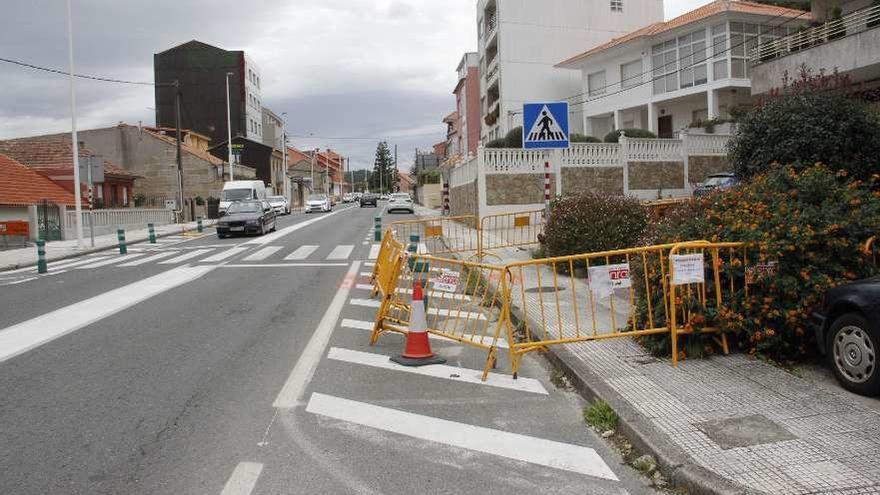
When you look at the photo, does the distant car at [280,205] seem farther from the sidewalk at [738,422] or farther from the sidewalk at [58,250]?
the sidewalk at [738,422]

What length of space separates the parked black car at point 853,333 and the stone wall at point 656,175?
807 inches

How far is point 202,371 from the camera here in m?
6.94

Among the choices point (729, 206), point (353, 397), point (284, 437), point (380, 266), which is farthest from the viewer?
point (380, 266)

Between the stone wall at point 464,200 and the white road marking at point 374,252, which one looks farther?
the stone wall at point 464,200

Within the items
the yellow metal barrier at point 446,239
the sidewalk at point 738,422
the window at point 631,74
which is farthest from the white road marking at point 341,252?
the window at point 631,74

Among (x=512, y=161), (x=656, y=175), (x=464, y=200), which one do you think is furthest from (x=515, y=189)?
(x=656, y=175)

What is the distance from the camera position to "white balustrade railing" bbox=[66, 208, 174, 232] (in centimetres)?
3152

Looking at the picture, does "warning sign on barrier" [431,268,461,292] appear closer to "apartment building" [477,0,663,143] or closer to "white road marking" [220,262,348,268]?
"white road marking" [220,262,348,268]

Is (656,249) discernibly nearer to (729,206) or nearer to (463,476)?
(729,206)

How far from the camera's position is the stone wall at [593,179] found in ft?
81.7

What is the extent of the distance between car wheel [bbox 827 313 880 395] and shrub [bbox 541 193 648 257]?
6323 mm

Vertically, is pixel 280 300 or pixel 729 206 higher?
pixel 729 206

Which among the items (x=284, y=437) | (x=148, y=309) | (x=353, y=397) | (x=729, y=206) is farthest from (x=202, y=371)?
(x=729, y=206)

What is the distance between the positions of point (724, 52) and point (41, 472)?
110 feet
